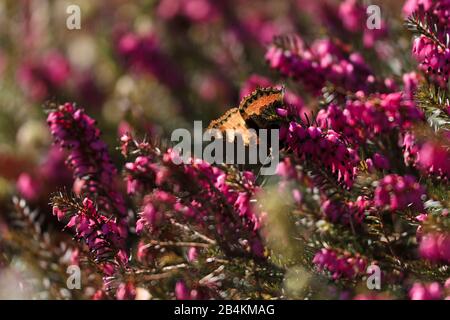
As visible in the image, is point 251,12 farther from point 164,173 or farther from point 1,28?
point 164,173

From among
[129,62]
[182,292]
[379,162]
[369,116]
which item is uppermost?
[129,62]

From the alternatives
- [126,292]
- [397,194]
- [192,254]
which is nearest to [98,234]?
[126,292]

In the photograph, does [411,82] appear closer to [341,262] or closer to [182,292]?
[341,262]

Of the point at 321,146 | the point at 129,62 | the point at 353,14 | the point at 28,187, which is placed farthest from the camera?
the point at 129,62

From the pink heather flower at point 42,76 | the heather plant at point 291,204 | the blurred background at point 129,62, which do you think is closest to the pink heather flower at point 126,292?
the heather plant at point 291,204

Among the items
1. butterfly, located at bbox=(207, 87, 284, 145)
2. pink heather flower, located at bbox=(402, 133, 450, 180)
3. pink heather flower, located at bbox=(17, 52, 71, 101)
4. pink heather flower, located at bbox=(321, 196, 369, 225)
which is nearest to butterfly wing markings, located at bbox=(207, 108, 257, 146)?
butterfly, located at bbox=(207, 87, 284, 145)

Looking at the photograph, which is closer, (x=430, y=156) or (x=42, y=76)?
(x=430, y=156)

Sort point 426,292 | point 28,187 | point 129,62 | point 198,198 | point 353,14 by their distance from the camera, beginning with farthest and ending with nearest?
point 129,62 → point 28,187 → point 353,14 → point 198,198 → point 426,292
